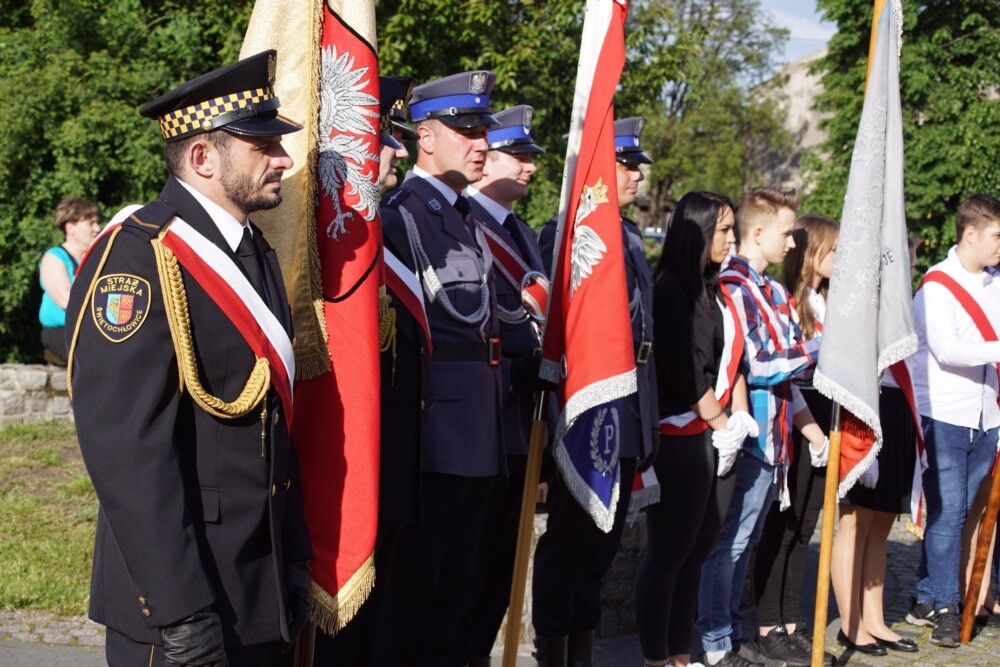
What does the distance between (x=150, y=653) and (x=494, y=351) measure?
1871 millimetres

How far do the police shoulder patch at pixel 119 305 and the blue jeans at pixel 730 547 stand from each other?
3.25 m

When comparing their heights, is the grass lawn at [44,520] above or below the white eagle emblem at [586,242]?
below

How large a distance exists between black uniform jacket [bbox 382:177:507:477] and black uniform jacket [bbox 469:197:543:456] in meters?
0.33

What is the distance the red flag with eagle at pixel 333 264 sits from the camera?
3359 millimetres

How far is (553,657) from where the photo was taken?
487 centimetres

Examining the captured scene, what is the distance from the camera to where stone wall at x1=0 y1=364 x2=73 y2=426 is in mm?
8211

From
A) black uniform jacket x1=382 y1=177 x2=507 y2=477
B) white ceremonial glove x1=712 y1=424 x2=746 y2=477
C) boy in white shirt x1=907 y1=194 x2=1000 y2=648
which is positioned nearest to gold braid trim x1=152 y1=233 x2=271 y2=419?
black uniform jacket x1=382 y1=177 x2=507 y2=477

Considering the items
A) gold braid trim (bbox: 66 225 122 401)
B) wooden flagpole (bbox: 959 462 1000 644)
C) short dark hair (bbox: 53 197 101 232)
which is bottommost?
wooden flagpole (bbox: 959 462 1000 644)

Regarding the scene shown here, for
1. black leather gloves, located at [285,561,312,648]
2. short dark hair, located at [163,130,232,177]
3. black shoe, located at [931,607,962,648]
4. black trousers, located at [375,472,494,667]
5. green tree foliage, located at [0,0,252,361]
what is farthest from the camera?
green tree foliage, located at [0,0,252,361]

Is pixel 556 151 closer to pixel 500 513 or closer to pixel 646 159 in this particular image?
pixel 646 159

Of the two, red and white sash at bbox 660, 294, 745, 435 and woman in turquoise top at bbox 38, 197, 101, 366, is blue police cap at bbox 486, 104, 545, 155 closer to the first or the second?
red and white sash at bbox 660, 294, 745, 435

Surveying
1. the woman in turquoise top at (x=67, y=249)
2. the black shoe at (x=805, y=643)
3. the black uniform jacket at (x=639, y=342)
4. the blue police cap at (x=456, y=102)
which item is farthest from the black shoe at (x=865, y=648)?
the woman in turquoise top at (x=67, y=249)

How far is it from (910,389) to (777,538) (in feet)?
3.28

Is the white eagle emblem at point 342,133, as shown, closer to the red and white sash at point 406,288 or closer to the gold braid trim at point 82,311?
the red and white sash at point 406,288
